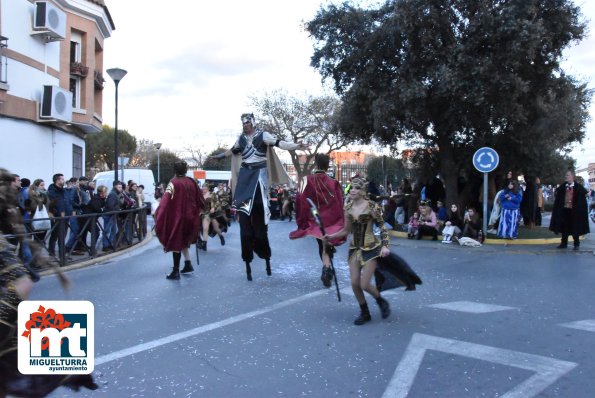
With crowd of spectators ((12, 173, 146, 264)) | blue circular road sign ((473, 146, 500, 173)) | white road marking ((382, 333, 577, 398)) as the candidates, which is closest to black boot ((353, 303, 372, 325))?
white road marking ((382, 333, 577, 398))

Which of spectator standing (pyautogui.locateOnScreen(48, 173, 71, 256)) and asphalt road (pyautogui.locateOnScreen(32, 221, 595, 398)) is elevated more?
spectator standing (pyautogui.locateOnScreen(48, 173, 71, 256))

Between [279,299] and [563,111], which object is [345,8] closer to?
[563,111]

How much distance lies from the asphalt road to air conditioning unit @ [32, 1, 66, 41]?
44.4 ft

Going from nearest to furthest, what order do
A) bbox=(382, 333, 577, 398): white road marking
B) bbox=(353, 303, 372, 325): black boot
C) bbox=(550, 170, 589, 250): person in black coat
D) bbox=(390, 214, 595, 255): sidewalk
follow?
bbox=(382, 333, 577, 398): white road marking
bbox=(353, 303, 372, 325): black boot
bbox=(550, 170, 589, 250): person in black coat
bbox=(390, 214, 595, 255): sidewalk

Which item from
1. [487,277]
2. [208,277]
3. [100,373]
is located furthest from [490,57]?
[100,373]

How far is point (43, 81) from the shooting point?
20062mm

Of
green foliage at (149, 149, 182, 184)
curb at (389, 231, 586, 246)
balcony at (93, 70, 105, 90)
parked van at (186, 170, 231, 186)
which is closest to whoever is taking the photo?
curb at (389, 231, 586, 246)

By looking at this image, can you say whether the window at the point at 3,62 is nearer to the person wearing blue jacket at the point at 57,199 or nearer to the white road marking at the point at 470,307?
the person wearing blue jacket at the point at 57,199

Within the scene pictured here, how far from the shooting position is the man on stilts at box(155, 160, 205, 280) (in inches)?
315

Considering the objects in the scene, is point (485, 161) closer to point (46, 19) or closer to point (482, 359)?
point (482, 359)

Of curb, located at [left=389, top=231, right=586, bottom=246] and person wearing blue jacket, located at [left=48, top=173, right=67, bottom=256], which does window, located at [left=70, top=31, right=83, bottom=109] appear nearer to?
person wearing blue jacket, located at [left=48, top=173, right=67, bottom=256]

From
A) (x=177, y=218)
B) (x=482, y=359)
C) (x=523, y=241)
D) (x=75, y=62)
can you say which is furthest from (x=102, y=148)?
(x=482, y=359)

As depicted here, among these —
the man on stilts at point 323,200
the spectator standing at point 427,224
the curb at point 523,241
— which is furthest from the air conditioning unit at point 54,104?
the curb at point 523,241

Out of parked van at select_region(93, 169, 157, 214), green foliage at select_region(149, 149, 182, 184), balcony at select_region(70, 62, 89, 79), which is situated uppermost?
balcony at select_region(70, 62, 89, 79)
